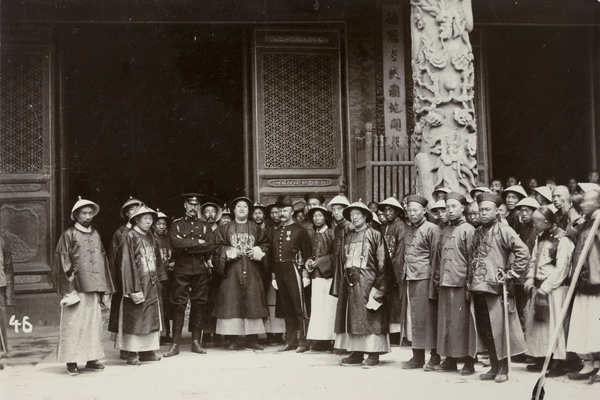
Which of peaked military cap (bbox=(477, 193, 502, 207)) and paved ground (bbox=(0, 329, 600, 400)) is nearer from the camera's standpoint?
paved ground (bbox=(0, 329, 600, 400))

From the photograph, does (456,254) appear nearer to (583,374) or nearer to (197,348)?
(583,374)

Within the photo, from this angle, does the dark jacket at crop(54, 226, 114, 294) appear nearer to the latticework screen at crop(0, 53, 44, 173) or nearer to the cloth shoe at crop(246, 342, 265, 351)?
the cloth shoe at crop(246, 342, 265, 351)

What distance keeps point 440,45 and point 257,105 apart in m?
3.67

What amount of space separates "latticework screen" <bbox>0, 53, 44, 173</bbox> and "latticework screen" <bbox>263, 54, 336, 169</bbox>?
11.8ft

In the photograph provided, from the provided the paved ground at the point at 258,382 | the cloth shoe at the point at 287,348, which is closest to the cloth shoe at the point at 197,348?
the paved ground at the point at 258,382

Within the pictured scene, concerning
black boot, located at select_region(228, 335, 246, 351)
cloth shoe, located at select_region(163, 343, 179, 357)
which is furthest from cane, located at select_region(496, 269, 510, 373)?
cloth shoe, located at select_region(163, 343, 179, 357)

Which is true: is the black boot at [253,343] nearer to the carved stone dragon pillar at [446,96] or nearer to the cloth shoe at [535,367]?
the carved stone dragon pillar at [446,96]

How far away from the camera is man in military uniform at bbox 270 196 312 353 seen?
9414 millimetres

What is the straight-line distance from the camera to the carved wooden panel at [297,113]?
12.5m

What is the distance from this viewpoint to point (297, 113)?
501 inches

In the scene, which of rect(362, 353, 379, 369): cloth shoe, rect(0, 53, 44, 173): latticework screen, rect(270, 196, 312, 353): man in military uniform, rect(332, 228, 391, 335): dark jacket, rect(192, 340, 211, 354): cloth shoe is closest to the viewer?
rect(362, 353, 379, 369): cloth shoe

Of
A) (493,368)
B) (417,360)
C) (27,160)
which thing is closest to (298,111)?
(27,160)

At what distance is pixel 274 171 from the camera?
41.0 ft

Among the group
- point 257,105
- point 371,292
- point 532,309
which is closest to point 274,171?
point 257,105
